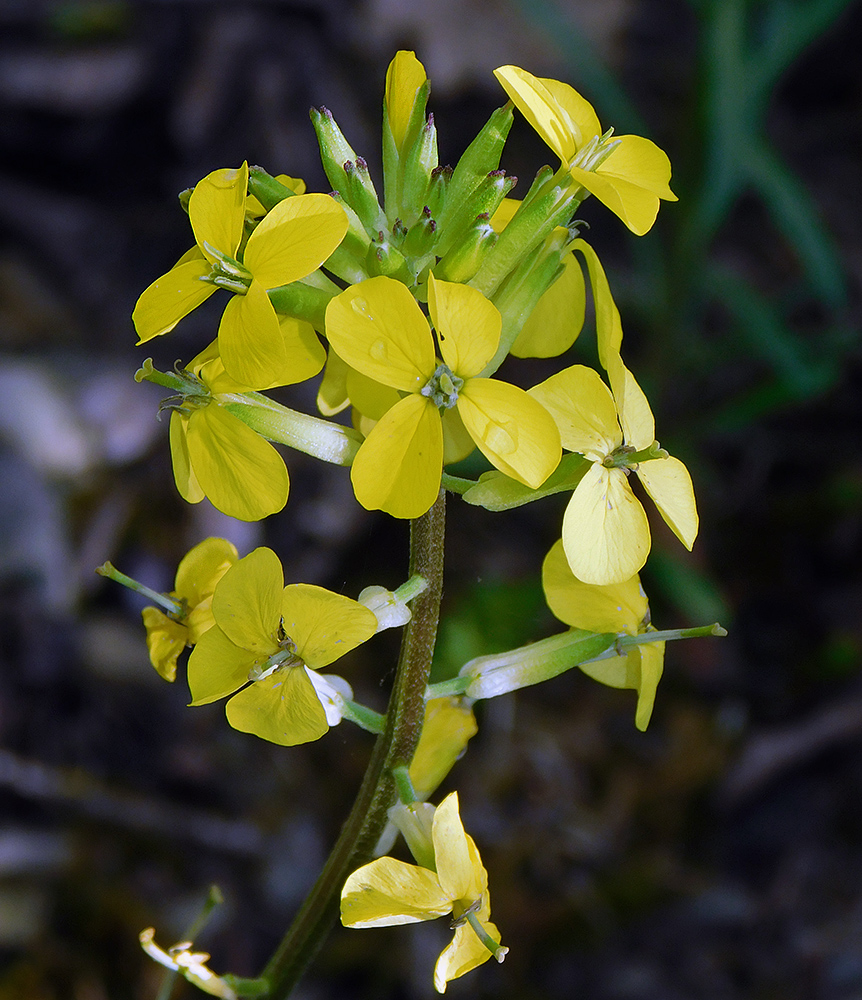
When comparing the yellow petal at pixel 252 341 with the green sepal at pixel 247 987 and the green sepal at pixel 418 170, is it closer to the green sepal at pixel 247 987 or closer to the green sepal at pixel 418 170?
the green sepal at pixel 418 170

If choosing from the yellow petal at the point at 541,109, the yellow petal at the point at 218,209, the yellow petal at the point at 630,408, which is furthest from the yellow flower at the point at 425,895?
the yellow petal at the point at 541,109

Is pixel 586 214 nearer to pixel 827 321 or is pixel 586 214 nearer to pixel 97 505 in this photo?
pixel 827 321

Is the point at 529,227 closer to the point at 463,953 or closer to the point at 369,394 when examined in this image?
the point at 369,394

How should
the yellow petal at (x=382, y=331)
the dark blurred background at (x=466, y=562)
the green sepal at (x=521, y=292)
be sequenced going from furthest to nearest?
the dark blurred background at (x=466, y=562)
the green sepal at (x=521, y=292)
the yellow petal at (x=382, y=331)

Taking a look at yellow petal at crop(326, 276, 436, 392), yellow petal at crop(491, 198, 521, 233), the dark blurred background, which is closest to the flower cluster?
yellow petal at crop(326, 276, 436, 392)

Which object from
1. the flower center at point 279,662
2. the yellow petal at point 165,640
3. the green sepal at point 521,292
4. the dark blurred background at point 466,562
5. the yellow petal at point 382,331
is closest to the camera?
the yellow petal at point 382,331
